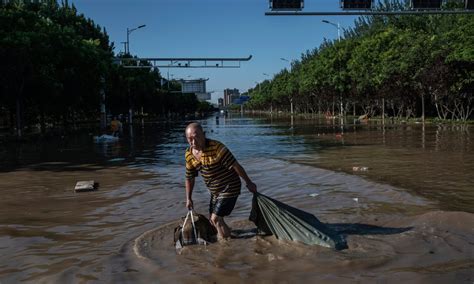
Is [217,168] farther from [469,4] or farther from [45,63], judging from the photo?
[45,63]

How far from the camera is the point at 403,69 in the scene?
44.5 meters

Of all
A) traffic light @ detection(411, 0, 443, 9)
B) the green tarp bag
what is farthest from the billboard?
the green tarp bag

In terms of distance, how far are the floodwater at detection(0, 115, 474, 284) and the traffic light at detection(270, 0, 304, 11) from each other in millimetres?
7693

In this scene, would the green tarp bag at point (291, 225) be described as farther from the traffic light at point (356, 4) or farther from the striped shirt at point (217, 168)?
the traffic light at point (356, 4)

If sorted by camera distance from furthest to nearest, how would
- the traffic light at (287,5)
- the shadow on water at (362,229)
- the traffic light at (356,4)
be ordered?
the traffic light at (356,4), the traffic light at (287,5), the shadow on water at (362,229)

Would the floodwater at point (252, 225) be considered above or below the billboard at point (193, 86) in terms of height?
below

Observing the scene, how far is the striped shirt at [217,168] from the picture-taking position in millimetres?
6777

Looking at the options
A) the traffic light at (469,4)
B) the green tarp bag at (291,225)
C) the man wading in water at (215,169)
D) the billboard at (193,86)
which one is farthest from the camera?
the billboard at (193,86)

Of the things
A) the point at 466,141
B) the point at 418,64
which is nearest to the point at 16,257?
the point at 466,141

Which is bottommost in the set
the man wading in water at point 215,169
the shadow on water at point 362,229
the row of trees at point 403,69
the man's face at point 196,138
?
the shadow on water at point 362,229

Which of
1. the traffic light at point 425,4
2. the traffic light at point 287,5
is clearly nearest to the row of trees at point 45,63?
the traffic light at point 287,5

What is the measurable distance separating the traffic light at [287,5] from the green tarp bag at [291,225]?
1601 cm

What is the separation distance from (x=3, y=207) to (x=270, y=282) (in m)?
7.08

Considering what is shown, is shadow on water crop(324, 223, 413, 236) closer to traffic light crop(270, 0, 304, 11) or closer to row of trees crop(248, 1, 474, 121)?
traffic light crop(270, 0, 304, 11)
